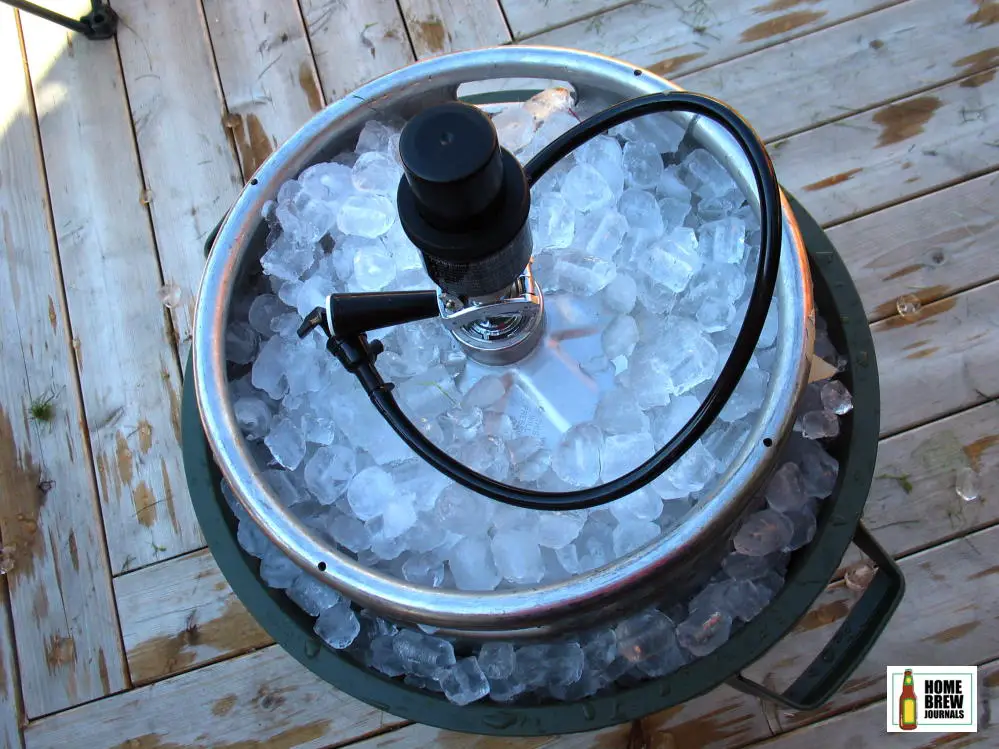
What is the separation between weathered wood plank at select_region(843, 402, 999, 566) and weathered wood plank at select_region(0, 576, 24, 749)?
136cm

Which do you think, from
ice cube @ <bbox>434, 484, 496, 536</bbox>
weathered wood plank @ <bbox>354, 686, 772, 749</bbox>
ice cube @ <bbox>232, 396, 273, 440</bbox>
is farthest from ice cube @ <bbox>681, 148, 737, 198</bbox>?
weathered wood plank @ <bbox>354, 686, 772, 749</bbox>

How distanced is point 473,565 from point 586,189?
0.42 m

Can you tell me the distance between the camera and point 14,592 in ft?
4.36

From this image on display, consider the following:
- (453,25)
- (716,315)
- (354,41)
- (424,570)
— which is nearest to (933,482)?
(716,315)

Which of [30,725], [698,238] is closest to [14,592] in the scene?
[30,725]

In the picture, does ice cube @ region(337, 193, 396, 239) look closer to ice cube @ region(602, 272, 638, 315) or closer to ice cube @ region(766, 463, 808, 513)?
ice cube @ region(602, 272, 638, 315)

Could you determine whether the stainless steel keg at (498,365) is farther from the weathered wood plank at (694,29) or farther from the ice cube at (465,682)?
the weathered wood plank at (694,29)

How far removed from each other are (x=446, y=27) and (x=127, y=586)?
1154 mm

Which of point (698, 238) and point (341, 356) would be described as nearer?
point (341, 356)

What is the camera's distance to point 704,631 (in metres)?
0.79

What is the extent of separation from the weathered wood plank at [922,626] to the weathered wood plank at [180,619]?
2.75 ft

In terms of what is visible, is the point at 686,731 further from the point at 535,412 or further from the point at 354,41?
the point at 354,41

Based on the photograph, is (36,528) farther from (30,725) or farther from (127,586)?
(30,725)

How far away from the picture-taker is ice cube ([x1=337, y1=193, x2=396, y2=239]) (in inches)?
33.4
